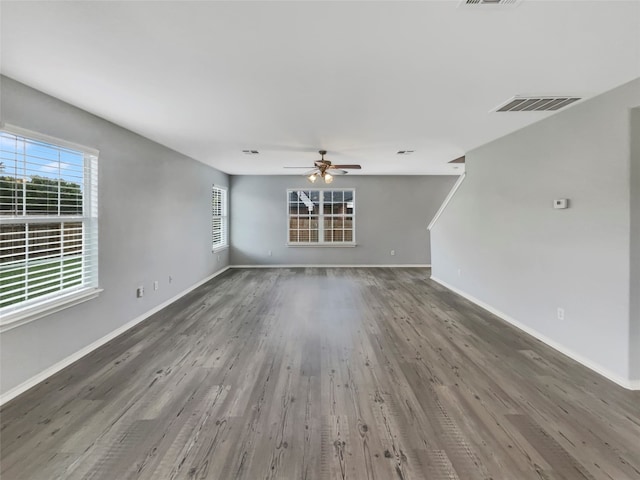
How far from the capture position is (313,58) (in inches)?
75.5

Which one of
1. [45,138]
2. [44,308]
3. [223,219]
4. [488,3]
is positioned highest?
[488,3]

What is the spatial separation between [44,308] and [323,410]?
2485 mm

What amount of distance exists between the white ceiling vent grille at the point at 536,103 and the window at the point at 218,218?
5.66 metres

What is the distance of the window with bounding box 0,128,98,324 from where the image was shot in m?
2.20

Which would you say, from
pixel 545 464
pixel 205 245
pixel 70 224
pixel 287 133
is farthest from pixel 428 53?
pixel 205 245

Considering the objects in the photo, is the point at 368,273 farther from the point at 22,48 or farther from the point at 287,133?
the point at 22,48

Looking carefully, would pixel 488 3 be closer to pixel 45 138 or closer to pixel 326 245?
pixel 45 138

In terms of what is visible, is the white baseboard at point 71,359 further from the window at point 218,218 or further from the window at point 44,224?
the window at point 218,218

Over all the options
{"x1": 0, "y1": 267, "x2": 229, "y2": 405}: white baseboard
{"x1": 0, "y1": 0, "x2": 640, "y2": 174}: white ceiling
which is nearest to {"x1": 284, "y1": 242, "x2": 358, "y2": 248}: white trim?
{"x1": 0, "y1": 267, "x2": 229, "y2": 405}: white baseboard

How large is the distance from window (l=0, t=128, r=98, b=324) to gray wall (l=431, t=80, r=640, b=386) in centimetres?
489

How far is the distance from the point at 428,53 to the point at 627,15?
1.00m

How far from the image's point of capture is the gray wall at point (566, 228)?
2.39 metres

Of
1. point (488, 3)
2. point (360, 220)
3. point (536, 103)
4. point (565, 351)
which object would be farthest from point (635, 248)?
point (360, 220)

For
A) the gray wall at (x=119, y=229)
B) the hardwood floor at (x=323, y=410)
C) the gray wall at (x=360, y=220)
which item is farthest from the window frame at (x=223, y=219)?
the hardwood floor at (x=323, y=410)
